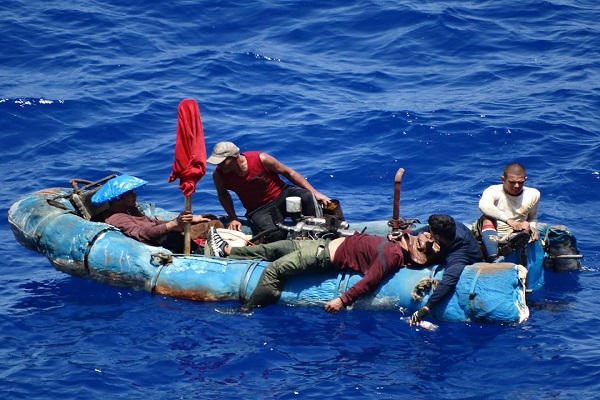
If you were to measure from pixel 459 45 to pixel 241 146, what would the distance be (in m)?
5.42

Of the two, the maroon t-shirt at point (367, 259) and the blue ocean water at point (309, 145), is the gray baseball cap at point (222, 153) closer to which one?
the blue ocean water at point (309, 145)

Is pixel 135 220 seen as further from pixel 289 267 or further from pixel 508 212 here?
pixel 508 212

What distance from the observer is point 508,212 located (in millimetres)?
10273

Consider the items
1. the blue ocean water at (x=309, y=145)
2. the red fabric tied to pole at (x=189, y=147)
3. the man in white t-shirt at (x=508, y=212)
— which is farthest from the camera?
the red fabric tied to pole at (x=189, y=147)

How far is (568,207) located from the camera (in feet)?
43.6

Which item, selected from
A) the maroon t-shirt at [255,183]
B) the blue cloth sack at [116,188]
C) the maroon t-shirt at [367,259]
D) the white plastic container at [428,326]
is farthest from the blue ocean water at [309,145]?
the maroon t-shirt at [255,183]

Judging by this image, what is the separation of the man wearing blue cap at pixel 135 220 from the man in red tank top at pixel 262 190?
0.48 metres

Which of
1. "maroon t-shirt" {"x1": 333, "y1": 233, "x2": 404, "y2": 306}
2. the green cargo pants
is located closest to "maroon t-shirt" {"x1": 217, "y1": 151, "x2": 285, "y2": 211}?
the green cargo pants

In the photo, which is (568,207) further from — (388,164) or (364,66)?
(364,66)

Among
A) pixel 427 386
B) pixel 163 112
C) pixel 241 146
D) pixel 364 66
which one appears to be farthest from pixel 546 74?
pixel 427 386

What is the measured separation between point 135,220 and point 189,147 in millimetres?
1169

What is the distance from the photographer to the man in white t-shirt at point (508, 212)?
10.0 m

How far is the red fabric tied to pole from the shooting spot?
35.6ft

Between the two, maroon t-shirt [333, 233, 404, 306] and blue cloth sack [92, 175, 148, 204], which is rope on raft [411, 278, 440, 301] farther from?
blue cloth sack [92, 175, 148, 204]
